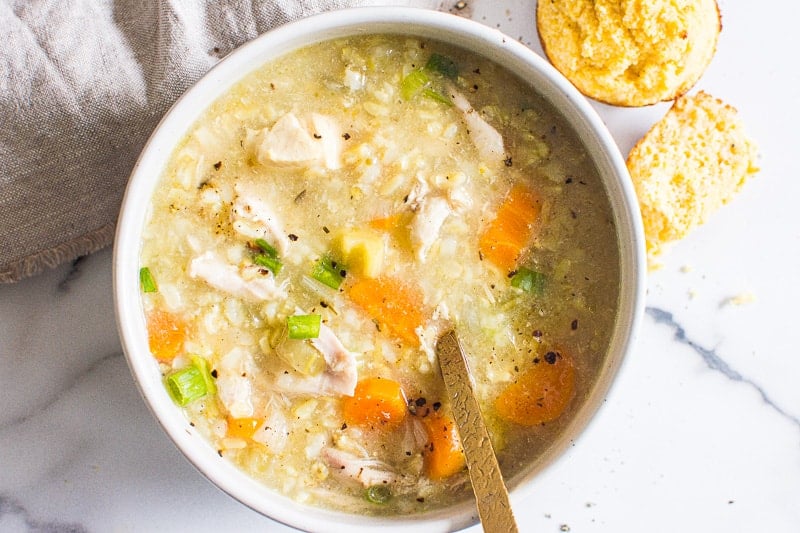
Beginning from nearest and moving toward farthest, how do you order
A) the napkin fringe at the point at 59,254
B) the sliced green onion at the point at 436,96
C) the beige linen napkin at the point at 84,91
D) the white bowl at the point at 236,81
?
1. the white bowl at the point at 236,81
2. the sliced green onion at the point at 436,96
3. the beige linen napkin at the point at 84,91
4. the napkin fringe at the point at 59,254

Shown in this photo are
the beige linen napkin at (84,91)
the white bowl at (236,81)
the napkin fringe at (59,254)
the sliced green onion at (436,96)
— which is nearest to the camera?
the white bowl at (236,81)

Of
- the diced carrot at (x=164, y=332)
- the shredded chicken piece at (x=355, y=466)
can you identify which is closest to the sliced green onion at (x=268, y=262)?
the diced carrot at (x=164, y=332)

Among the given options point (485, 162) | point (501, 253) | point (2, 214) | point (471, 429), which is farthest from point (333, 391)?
point (2, 214)

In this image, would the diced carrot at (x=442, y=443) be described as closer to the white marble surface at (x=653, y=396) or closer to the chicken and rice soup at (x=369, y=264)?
the chicken and rice soup at (x=369, y=264)

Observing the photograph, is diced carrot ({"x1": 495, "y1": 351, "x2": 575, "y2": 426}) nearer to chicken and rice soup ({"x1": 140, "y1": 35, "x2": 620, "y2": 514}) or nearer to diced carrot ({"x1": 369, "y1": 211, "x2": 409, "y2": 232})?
chicken and rice soup ({"x1": 140, "y1": 35, "x2": 620, "y2": 514})

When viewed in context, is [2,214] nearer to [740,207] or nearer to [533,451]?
[533,451]

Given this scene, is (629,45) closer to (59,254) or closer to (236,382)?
(236,382)
